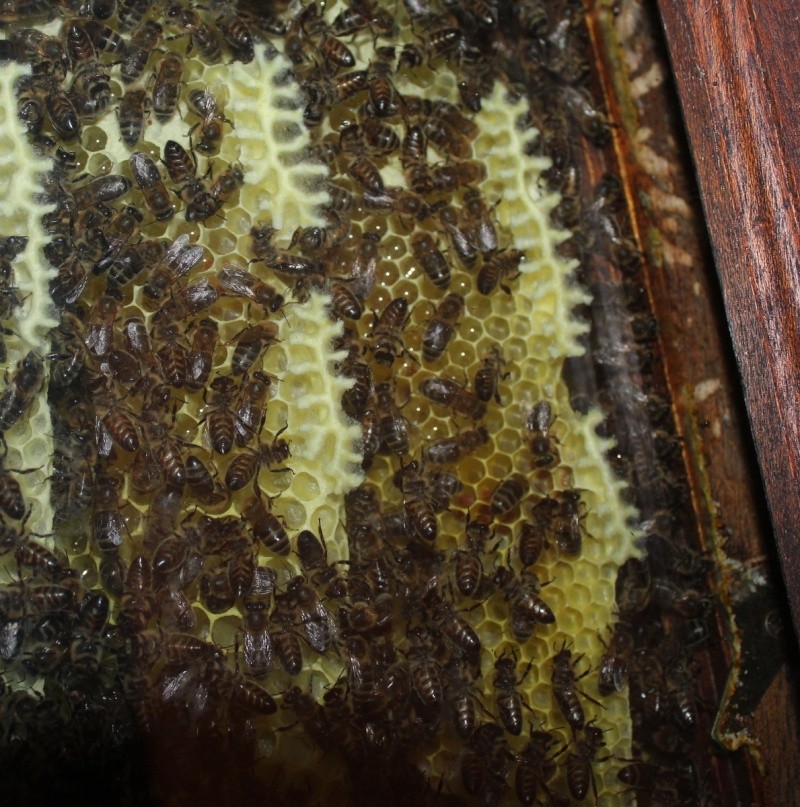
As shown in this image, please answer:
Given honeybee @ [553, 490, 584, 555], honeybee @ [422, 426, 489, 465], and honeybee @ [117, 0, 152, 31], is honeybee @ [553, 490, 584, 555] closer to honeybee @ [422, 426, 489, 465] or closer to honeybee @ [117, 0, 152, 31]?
honeybee @ [422, 426, 489, 465]

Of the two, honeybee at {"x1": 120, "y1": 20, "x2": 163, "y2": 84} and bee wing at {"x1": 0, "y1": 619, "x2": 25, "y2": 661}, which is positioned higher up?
honeybee at {"x1": 120, "y1": 20, "x2": 163, "y2": 84}

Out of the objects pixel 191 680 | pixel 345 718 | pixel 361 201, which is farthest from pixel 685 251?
pixel 191 680

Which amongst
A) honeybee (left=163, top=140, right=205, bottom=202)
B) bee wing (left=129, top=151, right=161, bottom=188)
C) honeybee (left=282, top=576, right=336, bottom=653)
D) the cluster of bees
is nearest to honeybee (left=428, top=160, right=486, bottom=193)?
the cluster of bees

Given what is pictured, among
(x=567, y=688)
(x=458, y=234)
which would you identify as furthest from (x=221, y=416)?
(x=567, y=688)

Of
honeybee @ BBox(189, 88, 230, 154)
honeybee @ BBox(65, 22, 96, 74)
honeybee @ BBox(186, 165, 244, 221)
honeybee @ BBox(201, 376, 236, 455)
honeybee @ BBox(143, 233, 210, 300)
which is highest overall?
honeybee @ BBox(65, 22, 96, 74)

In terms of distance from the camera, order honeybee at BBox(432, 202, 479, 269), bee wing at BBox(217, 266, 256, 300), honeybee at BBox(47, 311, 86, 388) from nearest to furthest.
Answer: honeybee at BBox(47, 311, 86, 388) < bee wing at BBox(217, 266, 256, 300) < honeybee at BBox(432, 202, 479, 269)

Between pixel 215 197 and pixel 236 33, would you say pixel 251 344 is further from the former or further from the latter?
pixel 236 33

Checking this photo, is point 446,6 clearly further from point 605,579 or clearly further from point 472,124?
point 605,579
